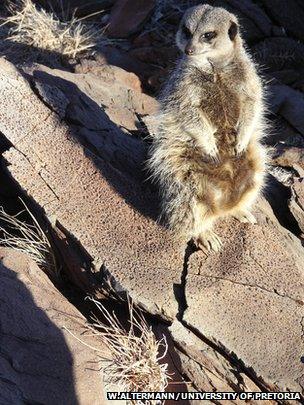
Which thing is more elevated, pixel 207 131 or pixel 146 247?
pixel 207 131

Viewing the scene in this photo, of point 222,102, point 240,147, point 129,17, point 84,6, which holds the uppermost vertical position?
point 84,6

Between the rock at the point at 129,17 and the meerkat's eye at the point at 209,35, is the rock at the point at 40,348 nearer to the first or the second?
the meerkat's eye at the point at 209,35

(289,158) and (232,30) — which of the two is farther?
(289,158)

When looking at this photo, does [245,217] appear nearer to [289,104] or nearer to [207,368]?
[207,368]

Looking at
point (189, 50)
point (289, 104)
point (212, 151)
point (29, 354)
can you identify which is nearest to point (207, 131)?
point (212, 151)

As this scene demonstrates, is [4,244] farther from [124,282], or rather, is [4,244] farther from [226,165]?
[226,165]

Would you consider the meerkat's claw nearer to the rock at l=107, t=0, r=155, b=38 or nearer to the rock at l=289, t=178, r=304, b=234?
the rock at l=289, t=178, r=304, b=234

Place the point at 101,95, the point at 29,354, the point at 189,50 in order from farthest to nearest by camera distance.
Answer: the point at 101,95 → the point at 189,50 → the point at 29,354
